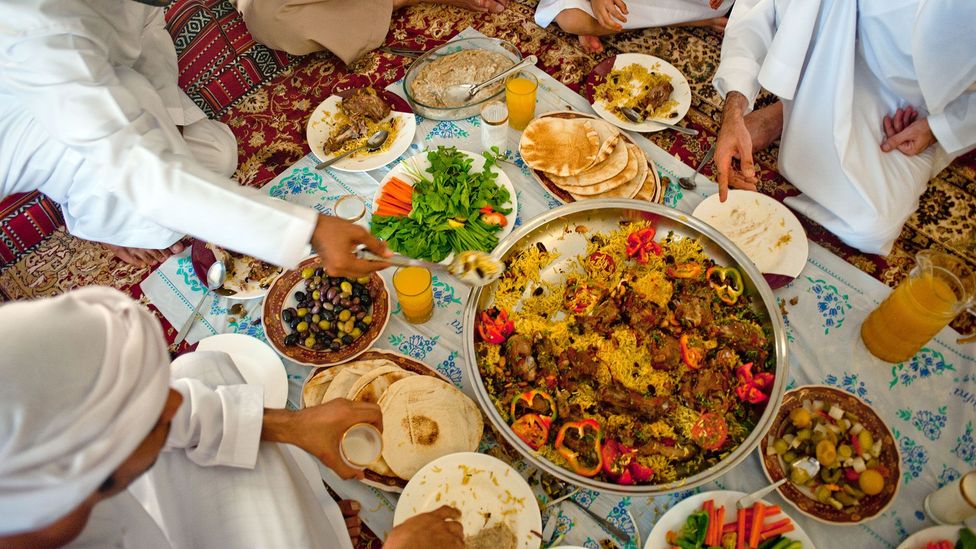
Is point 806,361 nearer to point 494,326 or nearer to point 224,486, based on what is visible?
point 494,326

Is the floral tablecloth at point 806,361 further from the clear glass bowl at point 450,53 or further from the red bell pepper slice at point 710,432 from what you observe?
the clear glass bowl at point 450,53

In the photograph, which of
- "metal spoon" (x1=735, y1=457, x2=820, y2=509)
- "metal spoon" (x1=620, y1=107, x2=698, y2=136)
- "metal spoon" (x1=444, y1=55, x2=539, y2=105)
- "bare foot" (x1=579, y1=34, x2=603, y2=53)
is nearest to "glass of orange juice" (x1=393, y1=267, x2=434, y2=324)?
"metal spoon" (x1=444, y1=55, x2=539, y2=105)

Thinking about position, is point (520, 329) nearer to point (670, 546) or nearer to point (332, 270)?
point (332, 270)

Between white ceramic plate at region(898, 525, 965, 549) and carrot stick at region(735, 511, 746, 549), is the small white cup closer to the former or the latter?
carrot stick at region(735, 511, 746, 549)

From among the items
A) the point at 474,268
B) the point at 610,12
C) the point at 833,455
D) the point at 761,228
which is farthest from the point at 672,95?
the point at 833,455

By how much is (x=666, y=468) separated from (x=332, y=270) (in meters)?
1.35

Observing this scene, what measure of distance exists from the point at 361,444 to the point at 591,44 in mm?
2863

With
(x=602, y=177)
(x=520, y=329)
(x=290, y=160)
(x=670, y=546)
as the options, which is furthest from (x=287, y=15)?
(x=670, y=546)

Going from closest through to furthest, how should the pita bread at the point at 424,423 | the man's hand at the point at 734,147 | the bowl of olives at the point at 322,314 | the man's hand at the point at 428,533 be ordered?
the man's hand at the point at 428,533 → the pita bread at the point at 424,423 → the bowl of olives at the point at 322,314 → the man's hand at the point at 734,147

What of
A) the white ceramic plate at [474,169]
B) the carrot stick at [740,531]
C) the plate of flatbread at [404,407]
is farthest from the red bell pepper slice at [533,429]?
the white ceramic plate at [474,169]

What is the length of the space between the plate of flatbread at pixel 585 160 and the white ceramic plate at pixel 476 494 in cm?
125

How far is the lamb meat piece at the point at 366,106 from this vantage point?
2848mm

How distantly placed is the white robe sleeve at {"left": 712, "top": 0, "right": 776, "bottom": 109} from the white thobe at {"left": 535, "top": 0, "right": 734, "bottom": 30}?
Result: 0.81 meters

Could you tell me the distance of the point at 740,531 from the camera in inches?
68.9
